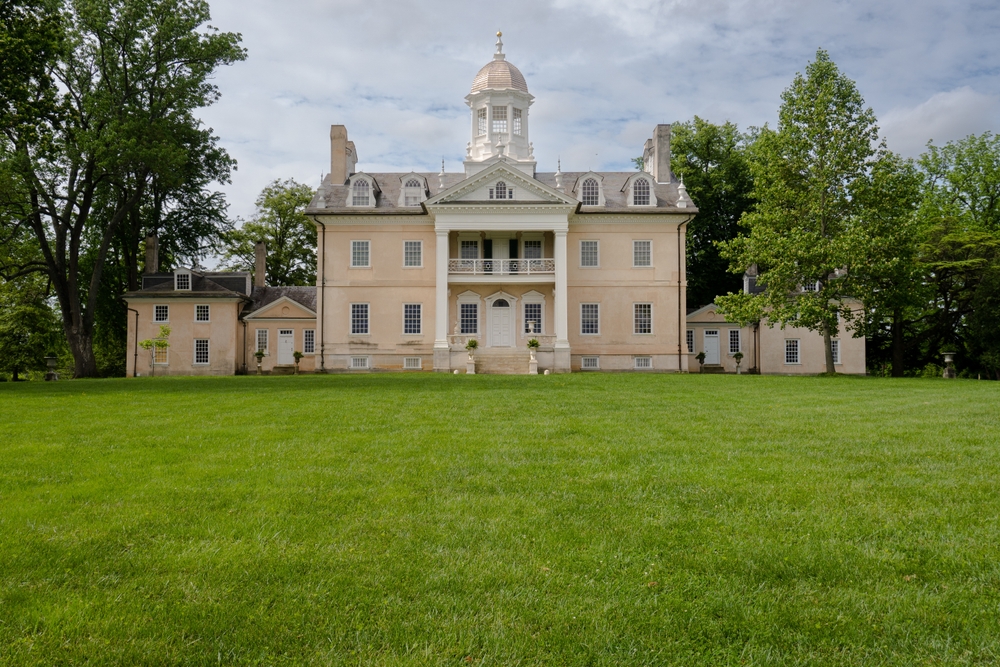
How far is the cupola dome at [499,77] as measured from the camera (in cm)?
3756

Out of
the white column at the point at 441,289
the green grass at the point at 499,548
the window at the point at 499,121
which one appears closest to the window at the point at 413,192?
the white column at the point at 441,289

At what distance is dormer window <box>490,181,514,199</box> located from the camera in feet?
110

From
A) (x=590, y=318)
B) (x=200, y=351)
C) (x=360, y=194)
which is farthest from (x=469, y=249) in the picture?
(x=200, y=351)

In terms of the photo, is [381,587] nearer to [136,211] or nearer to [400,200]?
[400,200]

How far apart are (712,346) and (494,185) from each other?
14090 millimetres

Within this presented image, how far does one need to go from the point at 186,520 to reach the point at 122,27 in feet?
103

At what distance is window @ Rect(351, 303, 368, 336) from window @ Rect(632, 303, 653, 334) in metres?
12.9

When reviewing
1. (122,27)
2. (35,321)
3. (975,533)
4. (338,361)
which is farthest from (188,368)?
(975,533)

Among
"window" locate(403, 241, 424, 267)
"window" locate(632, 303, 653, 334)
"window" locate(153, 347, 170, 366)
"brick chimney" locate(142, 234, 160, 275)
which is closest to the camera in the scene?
"window" locate(403, 241, 424, 267)

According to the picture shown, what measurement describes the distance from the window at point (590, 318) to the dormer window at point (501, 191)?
251 inches

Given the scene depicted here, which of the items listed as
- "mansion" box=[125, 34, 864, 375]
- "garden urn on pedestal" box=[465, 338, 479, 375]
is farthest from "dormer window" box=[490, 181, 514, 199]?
"garden urn on pedestal" box=[465, 338, 479, 375]

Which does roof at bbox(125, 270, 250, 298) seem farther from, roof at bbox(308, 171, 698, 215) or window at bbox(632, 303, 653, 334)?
window at bbox(632, 303, 653, 334)

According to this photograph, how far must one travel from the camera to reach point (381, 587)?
12.8 feet

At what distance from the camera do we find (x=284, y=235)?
154ft
